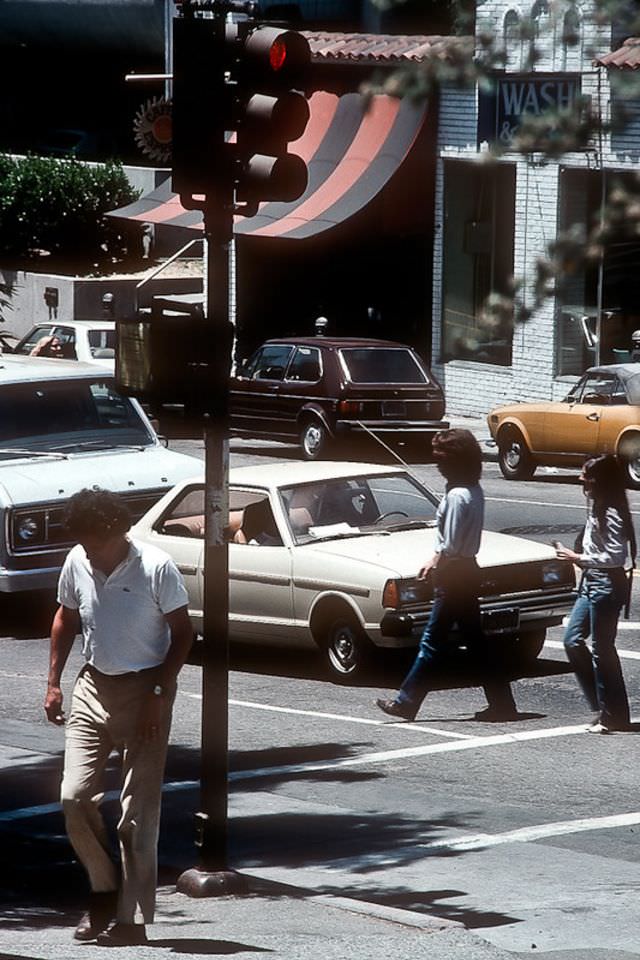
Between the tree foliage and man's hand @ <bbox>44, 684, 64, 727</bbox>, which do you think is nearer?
the tree foliage

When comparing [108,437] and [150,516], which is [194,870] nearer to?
[150,516]

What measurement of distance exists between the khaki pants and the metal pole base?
0.69 meters

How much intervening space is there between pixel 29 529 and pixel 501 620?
415 cm

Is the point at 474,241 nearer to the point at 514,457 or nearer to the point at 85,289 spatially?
the point at 514,457

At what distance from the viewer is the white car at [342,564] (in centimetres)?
1290

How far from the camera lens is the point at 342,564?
518 inches

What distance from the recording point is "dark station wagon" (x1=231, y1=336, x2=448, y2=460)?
85.4 feet

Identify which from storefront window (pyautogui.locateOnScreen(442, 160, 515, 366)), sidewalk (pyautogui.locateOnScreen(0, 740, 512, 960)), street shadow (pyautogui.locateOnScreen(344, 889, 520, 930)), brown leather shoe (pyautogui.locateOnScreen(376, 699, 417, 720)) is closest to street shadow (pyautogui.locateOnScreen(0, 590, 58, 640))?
brown leather shoe (pyautogui.locateOnScreen(376, 699, 417, 720))

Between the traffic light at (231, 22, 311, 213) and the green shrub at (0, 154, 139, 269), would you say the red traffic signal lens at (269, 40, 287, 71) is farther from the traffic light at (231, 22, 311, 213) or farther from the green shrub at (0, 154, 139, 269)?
the green shrub at (0, 154, 139, 269)

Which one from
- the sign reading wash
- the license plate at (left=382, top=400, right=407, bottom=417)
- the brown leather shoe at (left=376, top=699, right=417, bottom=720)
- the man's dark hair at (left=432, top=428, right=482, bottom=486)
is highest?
the sign reading wash

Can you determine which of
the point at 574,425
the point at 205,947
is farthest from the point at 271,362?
the point at 205,947

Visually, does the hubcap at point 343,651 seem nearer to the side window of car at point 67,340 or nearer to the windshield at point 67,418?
the windshield at point 67,418

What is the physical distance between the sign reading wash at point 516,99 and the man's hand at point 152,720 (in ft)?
73.4

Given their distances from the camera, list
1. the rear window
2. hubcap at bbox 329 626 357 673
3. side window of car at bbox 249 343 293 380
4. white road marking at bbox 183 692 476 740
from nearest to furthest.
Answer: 1. white road marking at bbox 183 692 476 740
2. hubcap at bbox 329 626 357 673
3. the rear window
4. side window of car at bbox 249 343 293 380
